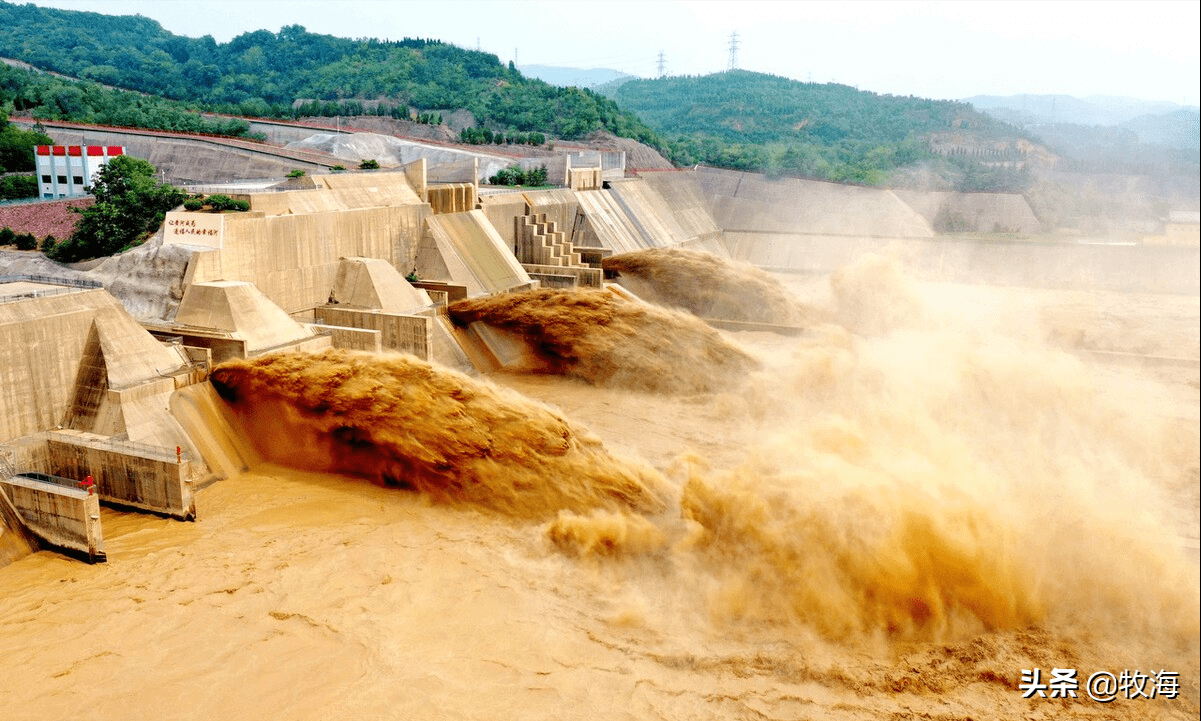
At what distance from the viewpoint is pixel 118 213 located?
26.1 m

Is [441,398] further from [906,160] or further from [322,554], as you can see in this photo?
[906,160]

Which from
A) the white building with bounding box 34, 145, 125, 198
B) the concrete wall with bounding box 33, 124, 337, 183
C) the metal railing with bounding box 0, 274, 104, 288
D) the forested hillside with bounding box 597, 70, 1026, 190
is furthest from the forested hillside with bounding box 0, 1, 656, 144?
the metal railing with bounding box 0, 274, 104, 288

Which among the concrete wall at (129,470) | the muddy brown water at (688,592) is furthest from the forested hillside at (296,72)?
the muddy brown water at (688,592)

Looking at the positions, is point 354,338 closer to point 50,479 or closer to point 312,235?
point 312,235

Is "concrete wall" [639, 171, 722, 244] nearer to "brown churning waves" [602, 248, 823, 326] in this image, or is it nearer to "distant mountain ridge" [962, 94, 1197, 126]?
"brown churning waves" [602, 248, 823, 326]

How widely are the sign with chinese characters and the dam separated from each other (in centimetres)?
10

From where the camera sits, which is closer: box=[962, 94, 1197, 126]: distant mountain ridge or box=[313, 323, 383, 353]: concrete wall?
box=[962, 94, 1197, 126]: distant mountain ridge

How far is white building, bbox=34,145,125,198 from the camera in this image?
37062 millimetres

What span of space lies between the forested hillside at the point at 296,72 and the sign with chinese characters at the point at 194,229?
54.6 m

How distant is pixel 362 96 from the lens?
10325cm

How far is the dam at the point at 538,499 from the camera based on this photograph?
497 inches

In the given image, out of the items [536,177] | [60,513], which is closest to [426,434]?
[60,513]

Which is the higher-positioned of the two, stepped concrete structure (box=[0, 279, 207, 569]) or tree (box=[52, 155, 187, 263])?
tree (box=[52, 155, 187, 263])

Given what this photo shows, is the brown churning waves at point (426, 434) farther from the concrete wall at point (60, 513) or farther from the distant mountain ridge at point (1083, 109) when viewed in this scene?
the distant mountain ridge at point (1083, 109)
